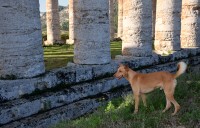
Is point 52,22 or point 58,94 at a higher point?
point 52,22

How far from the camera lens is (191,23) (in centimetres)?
1355

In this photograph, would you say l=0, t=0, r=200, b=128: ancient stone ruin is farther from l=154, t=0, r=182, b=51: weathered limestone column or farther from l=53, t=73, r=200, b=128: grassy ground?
l=53, t=73, r=200, b=128: grassy ground

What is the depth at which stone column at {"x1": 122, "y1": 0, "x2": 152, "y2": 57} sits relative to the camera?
10445mm

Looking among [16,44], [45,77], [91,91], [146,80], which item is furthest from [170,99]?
[16,44]

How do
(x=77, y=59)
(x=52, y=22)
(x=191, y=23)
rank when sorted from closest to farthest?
1. (x=77, y=59)
2. (x=191, y=23)
3. (x=52, y=22)

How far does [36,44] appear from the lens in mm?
7367

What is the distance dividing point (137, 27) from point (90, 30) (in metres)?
2.34

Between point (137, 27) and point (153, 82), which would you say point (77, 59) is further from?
point (153, 82)

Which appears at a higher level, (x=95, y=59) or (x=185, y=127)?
(x=95, y=59)

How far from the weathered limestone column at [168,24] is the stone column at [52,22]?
501 inches

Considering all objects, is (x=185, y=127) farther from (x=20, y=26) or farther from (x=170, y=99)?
(x=20, y=26)

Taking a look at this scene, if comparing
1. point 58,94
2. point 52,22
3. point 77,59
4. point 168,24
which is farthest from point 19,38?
point 52,22

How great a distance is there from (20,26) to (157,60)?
5865 mm

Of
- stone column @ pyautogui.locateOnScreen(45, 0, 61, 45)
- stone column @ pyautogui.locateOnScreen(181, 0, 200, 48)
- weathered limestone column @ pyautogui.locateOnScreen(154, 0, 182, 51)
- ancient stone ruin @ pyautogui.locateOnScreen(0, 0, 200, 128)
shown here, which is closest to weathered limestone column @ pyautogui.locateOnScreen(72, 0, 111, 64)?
ancient stone ruin @ pyautogui.locateOnScreen(0, 0, 200, 128)
